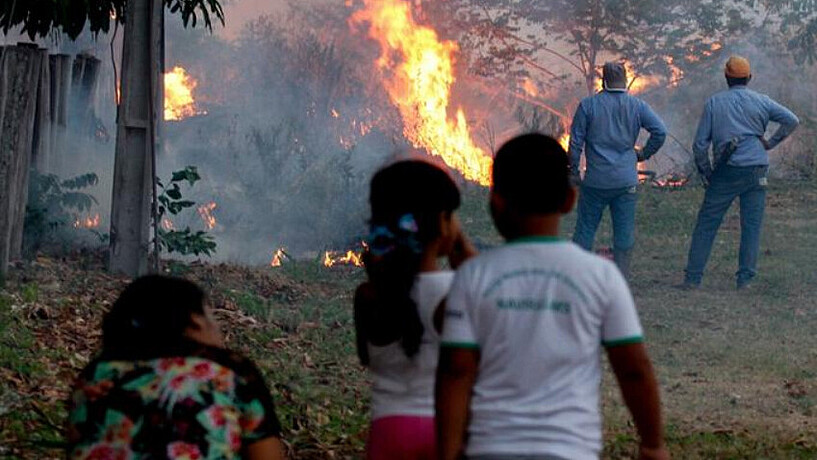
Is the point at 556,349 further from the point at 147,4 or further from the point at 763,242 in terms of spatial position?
the point at 763,242

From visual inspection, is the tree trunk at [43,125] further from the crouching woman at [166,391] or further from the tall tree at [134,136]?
the crouching woman at [166,391]

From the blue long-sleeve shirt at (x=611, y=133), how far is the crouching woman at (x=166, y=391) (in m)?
7.75

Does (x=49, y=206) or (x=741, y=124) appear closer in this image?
(x=49, y=206)

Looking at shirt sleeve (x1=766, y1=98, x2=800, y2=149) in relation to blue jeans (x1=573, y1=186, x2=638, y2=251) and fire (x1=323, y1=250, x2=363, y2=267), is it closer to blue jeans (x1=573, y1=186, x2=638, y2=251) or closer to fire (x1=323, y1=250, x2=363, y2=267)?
blue jeans (x1=573, y1=186, x2=638, y2=251)

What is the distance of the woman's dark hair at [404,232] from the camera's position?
11.1ft

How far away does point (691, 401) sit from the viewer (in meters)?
7.21

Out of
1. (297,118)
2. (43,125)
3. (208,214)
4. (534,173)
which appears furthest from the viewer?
(297,118)

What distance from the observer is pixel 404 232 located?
340 centimetres

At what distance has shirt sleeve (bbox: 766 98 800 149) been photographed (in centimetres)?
1106

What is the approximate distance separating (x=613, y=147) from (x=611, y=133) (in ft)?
0.37

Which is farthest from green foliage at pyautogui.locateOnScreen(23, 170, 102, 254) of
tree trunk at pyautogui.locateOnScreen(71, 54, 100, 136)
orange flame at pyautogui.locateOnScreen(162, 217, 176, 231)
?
orange flame at pyautogui.locateOnScreen(162, 217, 176, 231)

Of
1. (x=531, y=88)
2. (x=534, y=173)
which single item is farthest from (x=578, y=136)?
(x=531, y=88)

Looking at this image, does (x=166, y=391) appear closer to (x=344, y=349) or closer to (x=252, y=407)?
(x=252, y=407)

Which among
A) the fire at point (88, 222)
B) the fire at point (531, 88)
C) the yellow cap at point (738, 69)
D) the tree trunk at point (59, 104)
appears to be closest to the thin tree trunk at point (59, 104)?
the tree trunk at point (59, 104)
